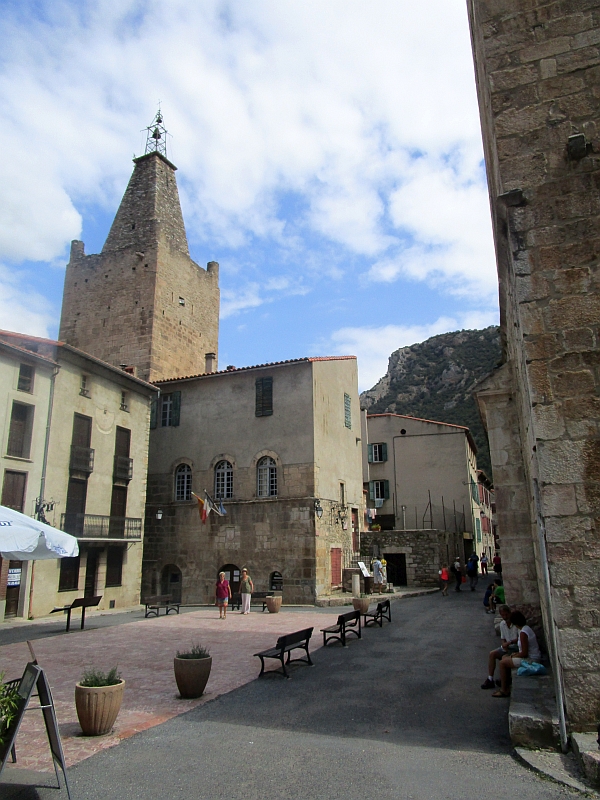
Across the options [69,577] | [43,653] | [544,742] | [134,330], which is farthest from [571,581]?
[134,330]

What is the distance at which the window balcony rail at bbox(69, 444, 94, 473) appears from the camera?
19328mm

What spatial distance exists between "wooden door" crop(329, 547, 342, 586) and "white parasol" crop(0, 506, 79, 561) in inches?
670

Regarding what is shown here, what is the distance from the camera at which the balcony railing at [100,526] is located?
1870 cm

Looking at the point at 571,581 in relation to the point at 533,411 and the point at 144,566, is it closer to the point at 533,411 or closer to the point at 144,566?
the point at 533,411

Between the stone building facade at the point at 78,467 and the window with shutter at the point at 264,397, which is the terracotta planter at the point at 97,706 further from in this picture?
the window with shutter at the point at 264,397

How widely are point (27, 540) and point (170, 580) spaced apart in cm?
1906

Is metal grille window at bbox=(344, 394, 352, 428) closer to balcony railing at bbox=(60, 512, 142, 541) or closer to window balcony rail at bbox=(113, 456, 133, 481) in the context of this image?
window balcony rail at bbox=(113, 456, 133, 481)

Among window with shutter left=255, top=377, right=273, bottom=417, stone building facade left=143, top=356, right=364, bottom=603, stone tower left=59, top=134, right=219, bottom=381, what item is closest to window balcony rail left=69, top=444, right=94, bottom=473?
stone building facade left=143, top=356, right=364, bottom=603

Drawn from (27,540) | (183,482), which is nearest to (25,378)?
(183,482)

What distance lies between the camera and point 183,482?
2488 centimetres

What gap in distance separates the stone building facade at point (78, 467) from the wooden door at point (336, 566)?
765 centimetres

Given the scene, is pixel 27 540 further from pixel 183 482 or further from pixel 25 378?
pixel 183 482

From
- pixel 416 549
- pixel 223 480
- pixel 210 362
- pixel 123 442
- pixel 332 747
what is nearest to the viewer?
pixel 332 747

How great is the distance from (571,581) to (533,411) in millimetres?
1654
